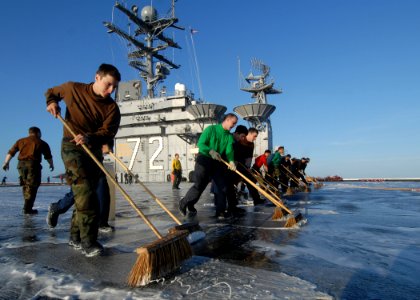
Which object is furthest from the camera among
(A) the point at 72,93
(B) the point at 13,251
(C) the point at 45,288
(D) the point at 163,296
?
(A) the point at 72,93

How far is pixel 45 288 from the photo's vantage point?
1.82 m

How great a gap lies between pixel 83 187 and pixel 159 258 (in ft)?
3.87

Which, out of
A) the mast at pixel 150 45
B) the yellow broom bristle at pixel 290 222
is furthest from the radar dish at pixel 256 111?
the yellow broom bristle at pixel 290 222

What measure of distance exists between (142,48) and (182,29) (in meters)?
6.12

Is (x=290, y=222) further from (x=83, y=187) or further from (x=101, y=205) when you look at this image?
(x=83, y=187)

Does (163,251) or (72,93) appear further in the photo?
(72,93)

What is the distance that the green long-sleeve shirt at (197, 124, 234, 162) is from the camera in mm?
5250

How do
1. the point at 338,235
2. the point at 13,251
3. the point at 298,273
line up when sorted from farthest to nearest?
the point at 338,235, the point at 13,251, the point at 298,273

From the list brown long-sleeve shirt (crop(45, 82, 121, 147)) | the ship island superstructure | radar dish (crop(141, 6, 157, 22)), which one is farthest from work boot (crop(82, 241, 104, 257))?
radar dish (crop(141, 6, 157, 22))

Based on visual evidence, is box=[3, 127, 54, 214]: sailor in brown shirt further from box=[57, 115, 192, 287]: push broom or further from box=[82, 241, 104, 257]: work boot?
box=[57, 115, 192, 287]: push broom

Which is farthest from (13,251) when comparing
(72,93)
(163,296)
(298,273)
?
(298,273)

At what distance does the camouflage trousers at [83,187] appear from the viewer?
2.80 meters

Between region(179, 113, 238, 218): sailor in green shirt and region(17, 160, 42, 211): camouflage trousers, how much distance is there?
9.99 ft

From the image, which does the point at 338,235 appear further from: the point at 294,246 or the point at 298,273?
the point at 298,273
